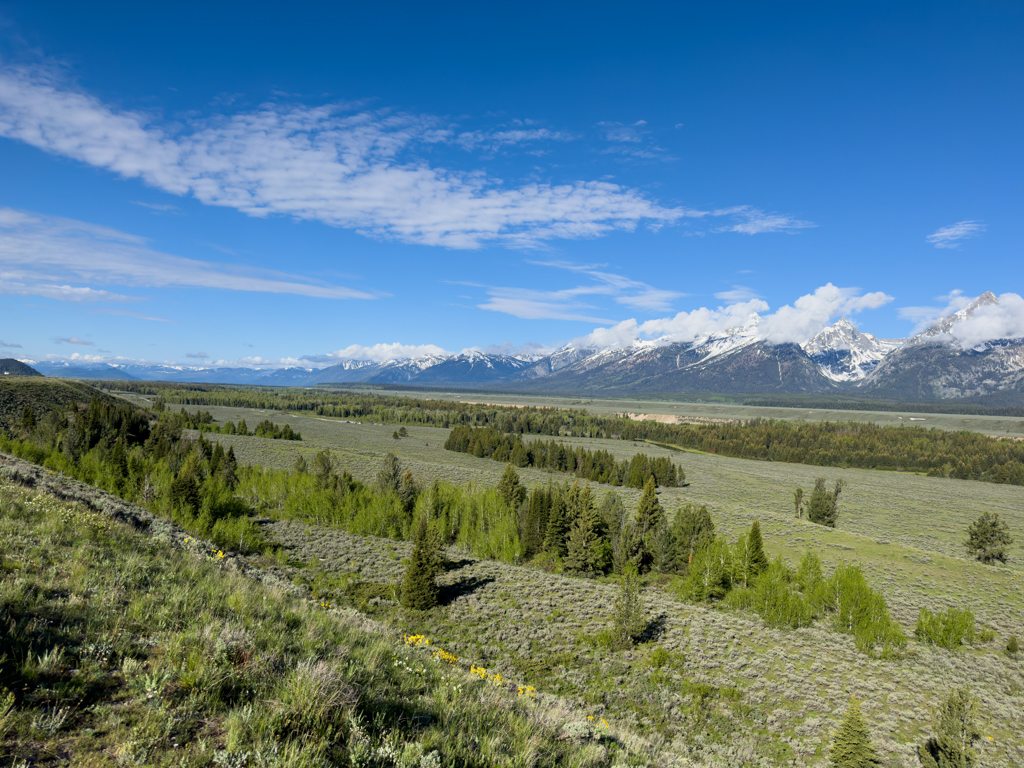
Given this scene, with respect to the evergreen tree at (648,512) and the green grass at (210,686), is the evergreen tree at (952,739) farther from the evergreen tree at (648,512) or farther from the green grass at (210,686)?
the evergreen tree at (648,512)

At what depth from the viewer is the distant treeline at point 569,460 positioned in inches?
3497

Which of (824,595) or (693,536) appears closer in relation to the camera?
(824,595)

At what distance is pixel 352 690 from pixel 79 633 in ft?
14.2

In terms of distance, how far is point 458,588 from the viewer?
36031 millimetres

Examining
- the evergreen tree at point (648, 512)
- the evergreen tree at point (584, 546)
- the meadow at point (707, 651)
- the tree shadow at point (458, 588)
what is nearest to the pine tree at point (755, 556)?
the meadow at point (707, 651)

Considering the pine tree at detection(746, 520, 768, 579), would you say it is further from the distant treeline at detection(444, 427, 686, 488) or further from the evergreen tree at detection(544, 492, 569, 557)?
the distant treeline at detection(444, 427, 686, 488)

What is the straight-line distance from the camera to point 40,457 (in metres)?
53.5

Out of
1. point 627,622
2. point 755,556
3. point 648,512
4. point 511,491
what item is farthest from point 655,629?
point 511,491

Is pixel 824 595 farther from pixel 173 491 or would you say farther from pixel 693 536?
pixel 173 491

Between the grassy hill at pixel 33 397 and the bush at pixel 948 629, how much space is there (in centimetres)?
12046

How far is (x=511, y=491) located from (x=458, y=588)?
72.7 feet

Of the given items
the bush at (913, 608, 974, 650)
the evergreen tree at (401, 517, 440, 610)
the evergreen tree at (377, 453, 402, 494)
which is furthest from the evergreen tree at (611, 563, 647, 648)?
the evergreen tree at (377, 453, 402, 494)

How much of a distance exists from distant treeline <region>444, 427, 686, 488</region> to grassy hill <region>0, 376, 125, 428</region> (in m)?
84.3

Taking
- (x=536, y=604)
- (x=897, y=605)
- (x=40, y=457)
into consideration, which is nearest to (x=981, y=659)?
(x=897, y=605)
